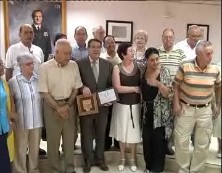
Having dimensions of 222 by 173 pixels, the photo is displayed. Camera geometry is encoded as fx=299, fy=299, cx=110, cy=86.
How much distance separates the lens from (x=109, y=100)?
2.34 metres

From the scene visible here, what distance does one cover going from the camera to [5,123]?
6.55 feet

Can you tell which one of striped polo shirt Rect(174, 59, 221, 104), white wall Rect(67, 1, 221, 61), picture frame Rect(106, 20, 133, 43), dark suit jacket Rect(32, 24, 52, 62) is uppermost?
white wall Rect(67, 1, 221, 61)

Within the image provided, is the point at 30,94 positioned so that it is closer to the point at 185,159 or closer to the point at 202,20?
the point at 185,159

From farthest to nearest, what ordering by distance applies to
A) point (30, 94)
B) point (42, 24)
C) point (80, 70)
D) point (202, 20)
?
point (42, 24) → point (202, 20) → point (80, 70) → point (30, 94)

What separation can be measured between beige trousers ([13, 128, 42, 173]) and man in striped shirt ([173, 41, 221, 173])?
1101 millimetres

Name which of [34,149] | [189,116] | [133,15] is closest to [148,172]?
[189,116]

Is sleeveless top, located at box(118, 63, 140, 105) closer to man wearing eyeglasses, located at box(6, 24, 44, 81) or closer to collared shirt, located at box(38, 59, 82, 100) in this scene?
collared shirt, located at box(38, 59, 82, 100)

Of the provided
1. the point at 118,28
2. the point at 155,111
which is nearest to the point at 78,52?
the point at 155,111

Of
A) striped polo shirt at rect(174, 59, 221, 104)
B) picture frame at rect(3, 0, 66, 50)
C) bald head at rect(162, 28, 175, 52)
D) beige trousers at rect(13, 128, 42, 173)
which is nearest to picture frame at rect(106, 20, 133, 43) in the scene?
picture frame at rect(3, 0, 66, 50)

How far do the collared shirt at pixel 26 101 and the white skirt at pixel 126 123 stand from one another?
0.63 metres

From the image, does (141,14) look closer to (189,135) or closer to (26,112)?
(189,135)

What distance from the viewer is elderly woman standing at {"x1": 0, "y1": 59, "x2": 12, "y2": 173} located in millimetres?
1981

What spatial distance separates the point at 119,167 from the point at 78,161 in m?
0.37

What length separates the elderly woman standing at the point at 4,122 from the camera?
1981 millimetres
